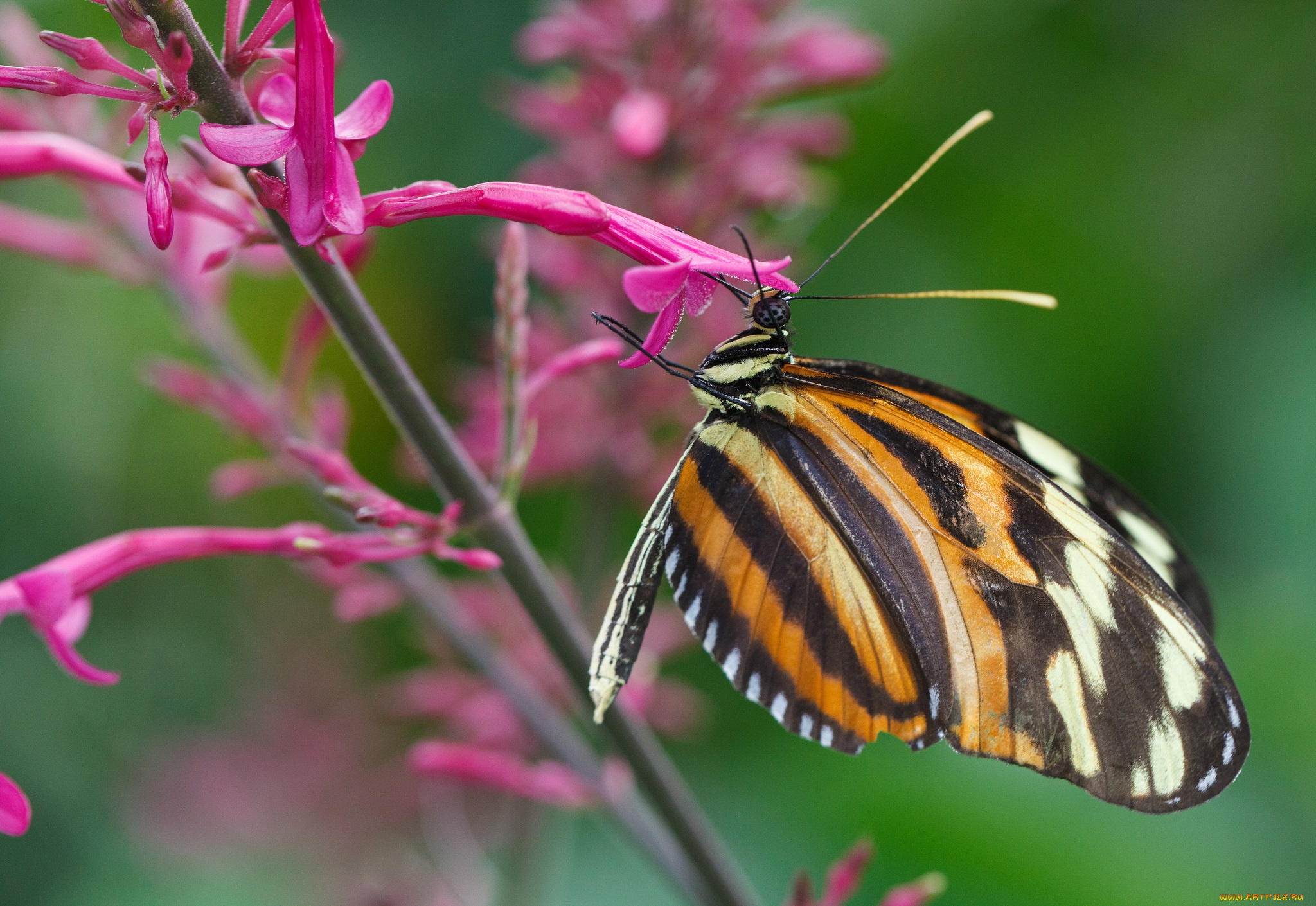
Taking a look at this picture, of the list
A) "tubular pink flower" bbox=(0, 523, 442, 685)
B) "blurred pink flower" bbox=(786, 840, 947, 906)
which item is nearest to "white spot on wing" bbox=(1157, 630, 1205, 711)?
"blurred pink flower" bbox=(786, 840, 947, 906)

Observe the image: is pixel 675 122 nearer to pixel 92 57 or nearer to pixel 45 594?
pixel 92 57

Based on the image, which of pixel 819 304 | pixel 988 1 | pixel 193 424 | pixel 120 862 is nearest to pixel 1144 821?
pixel 819 304

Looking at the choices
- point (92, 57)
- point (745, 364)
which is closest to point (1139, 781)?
point (745, 364)

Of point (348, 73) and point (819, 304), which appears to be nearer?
point (819, 304)

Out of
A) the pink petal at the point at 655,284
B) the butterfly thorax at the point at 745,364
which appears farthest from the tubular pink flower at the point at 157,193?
the butterfly thorax at the point at 745,364

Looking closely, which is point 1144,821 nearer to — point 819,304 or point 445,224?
point 819,304

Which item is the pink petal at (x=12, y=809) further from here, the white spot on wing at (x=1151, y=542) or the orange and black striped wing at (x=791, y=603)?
the white spot on wing at (x=1151, y=542)
